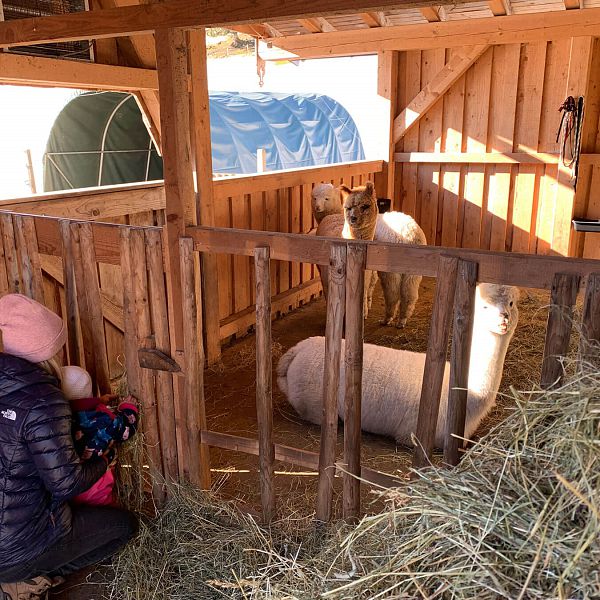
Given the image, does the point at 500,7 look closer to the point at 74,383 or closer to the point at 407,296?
the point at 407,296

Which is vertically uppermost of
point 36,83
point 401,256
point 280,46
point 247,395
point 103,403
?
point 280,46

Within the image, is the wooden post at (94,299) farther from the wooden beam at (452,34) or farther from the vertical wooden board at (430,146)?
the vertical wooden board at (430,146)

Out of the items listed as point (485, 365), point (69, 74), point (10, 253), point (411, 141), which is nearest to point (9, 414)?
point (10, 253)

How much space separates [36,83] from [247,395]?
3246 mm

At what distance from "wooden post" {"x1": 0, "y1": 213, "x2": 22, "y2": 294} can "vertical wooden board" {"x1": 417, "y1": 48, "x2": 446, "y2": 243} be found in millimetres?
7184

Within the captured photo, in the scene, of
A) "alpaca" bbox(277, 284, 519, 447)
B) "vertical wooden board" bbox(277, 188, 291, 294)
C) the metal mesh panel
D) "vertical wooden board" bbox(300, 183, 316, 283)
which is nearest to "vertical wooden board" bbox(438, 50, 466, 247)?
"vertical wooden board" bbox(300, 183, 316, 283)

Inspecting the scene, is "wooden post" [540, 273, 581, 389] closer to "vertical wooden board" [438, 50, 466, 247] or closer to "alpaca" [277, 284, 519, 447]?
"alpaca" [277, 284, 519, 447]

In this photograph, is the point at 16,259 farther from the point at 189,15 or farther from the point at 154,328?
the point at 189,15

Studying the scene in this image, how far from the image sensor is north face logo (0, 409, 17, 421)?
88.7 inches

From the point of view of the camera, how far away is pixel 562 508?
4.62ft

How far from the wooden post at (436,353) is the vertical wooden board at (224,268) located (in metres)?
3.58

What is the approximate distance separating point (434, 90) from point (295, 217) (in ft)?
11.0

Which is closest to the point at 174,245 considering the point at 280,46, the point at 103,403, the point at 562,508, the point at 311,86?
the point at 103,403

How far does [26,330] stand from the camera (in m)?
2.43
